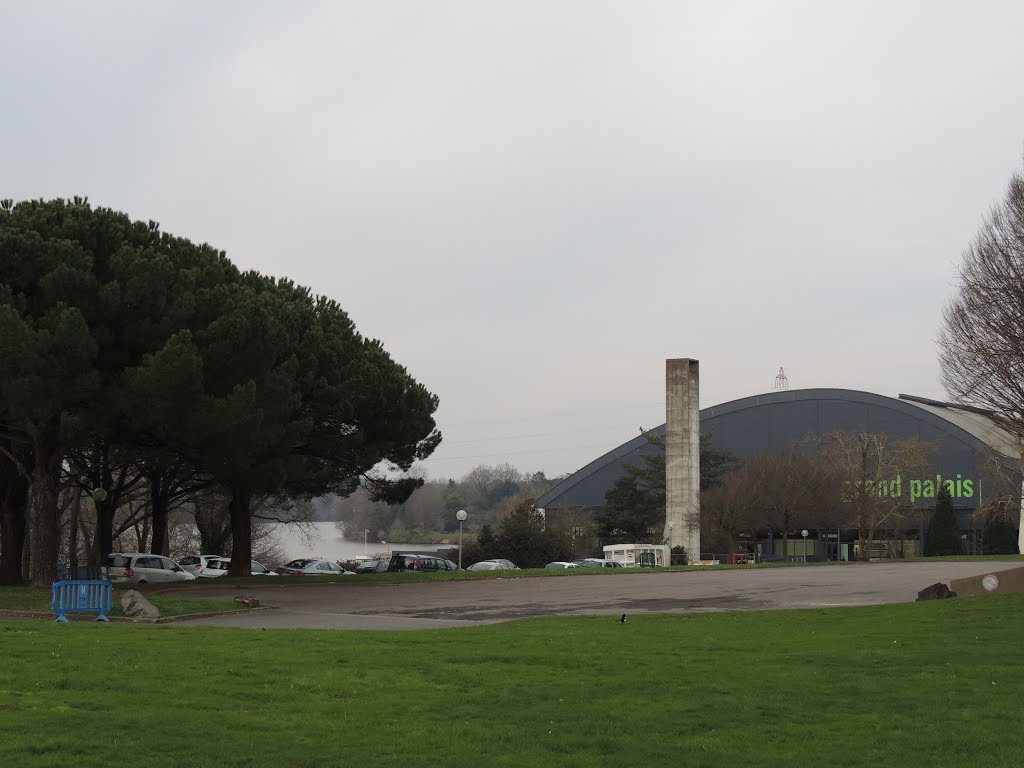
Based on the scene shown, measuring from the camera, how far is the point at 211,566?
156ft

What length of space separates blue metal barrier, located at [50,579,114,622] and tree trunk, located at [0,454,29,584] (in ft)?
48.0

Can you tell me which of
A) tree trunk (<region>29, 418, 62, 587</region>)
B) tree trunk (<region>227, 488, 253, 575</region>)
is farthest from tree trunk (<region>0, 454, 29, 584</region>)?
tree trunk (<region>227, 488, 253, 575</region>)

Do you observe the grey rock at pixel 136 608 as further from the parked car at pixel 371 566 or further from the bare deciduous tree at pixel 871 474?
the bare deciduous tree at pixel 871 474

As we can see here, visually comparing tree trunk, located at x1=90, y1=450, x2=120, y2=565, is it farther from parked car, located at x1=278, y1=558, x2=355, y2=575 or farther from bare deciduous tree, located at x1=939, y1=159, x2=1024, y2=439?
bare deciduous tree, located at x1=939, y1=159, x2=1024, y2=439

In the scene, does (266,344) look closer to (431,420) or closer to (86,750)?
(431,420)

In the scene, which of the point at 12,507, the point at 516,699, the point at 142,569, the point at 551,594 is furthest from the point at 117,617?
the point at 142,569

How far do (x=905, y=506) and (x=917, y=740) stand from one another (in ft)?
204

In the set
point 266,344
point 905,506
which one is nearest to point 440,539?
point 905,506

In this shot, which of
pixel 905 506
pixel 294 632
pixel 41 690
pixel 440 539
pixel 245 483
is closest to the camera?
pixel 41 690

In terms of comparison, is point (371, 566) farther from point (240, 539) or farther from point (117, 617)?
point (117, 617)

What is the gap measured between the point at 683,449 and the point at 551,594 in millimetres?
31217

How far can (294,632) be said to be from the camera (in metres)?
18.0

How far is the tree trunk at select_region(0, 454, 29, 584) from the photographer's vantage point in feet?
118

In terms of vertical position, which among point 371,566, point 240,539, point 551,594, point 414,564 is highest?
point 240,539
